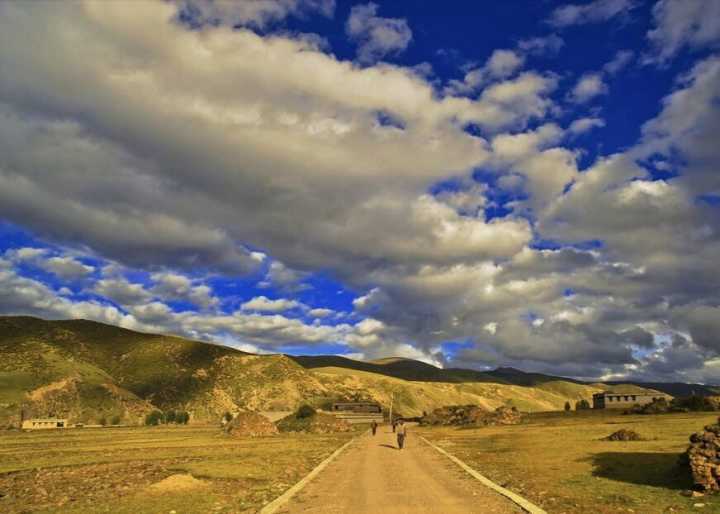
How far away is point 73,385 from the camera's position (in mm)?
140500

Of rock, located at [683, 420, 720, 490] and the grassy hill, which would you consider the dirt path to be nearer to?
rock, located at [683, 420, 720, 490]

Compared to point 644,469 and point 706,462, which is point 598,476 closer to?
point 644,469

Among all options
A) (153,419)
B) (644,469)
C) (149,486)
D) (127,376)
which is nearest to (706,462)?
(644,469)

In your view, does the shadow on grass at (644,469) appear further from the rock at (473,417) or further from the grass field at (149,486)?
the rock at (473,417)

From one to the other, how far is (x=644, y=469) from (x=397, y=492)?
13.5 m

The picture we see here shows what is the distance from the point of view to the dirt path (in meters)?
15.7

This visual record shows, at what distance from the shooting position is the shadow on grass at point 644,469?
70.9 ft

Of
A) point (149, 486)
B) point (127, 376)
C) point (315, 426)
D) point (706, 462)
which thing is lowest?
point (315, 426)

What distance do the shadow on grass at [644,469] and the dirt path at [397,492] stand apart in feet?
22.1

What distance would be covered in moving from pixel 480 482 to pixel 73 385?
14348cm

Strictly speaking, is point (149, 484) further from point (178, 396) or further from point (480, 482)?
point (178, 396)

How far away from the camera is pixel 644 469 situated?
25.3 m

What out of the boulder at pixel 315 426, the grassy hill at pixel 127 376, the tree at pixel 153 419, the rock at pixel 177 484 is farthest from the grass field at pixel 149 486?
the grassy hill at pixel 127 376

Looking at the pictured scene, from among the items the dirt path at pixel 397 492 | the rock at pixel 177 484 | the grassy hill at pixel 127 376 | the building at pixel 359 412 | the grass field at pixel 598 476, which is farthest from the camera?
the grassy hill at pixel 127 376
